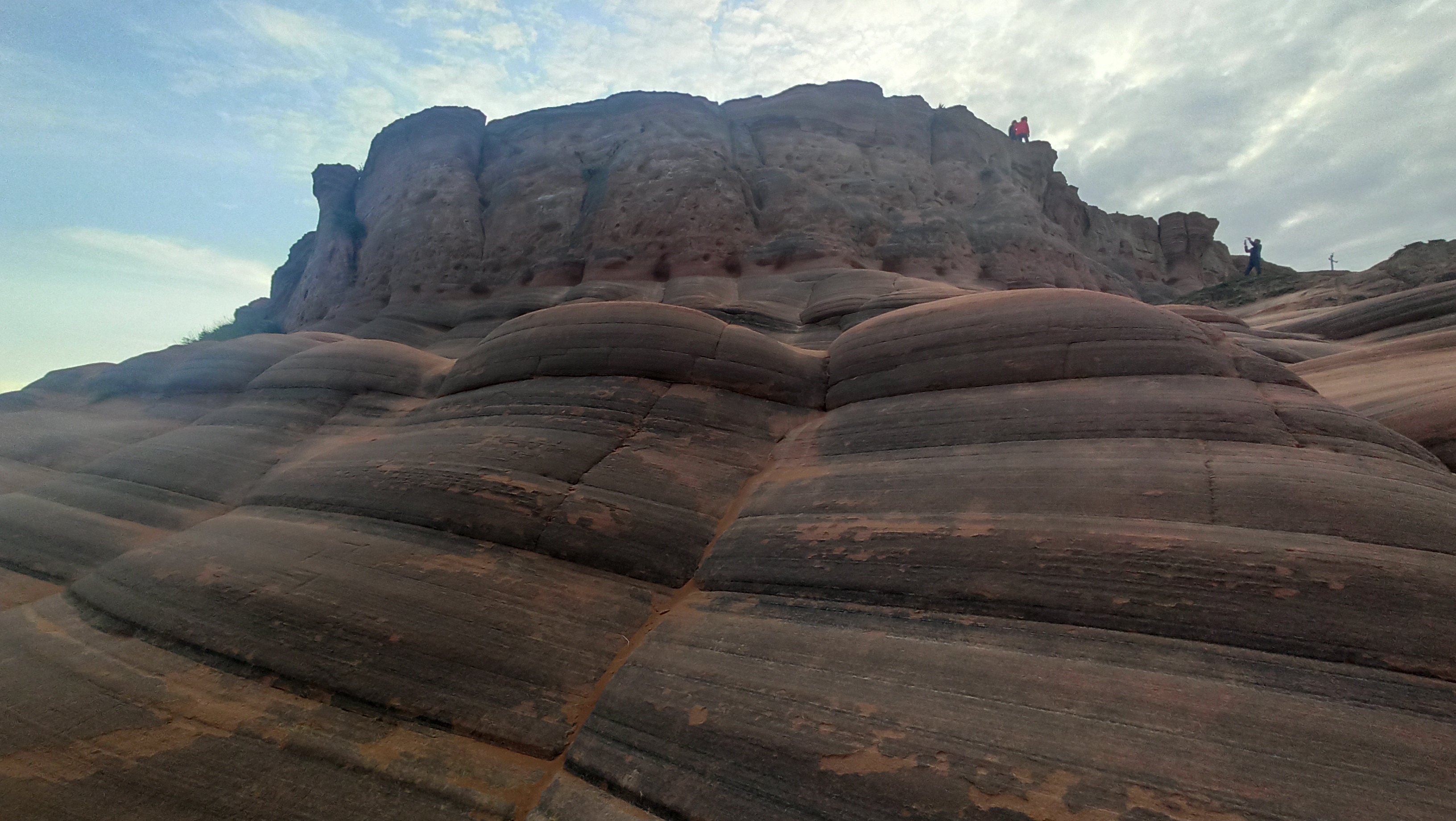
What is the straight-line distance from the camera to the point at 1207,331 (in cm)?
475

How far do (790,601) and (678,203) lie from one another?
13629 millimetres

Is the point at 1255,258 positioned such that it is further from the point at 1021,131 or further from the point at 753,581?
the point at 753,581

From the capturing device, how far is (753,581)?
351cm

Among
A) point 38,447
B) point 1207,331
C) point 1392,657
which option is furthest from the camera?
point 38,447

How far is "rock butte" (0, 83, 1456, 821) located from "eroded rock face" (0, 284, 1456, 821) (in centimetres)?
2

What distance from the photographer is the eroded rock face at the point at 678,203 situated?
1504cm

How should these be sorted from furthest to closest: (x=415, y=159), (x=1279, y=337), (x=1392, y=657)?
(x=415, y=159) < (x=1279, y=337) < (x=1392, y=657)

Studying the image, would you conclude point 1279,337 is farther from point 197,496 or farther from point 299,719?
point 197,496

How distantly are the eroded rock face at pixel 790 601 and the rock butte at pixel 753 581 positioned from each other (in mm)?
19

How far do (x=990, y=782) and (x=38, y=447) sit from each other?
33.3 ft

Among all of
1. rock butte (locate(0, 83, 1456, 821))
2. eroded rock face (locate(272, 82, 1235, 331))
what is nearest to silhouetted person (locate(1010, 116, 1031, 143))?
eroded rock face (locate(272, 82, 1235, 331))

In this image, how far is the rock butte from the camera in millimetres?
2240

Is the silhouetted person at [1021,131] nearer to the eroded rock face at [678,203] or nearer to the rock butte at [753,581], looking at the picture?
the eroded rock face at [678,203]

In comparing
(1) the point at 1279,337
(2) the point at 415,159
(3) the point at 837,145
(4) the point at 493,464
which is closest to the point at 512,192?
(2) the point at 415,159
